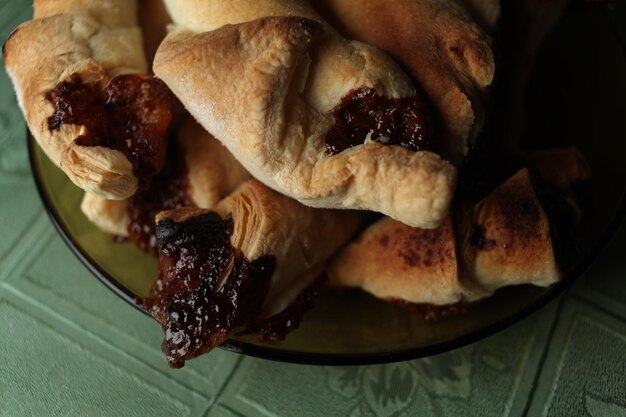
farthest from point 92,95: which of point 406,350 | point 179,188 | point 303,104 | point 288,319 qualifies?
point 406,350

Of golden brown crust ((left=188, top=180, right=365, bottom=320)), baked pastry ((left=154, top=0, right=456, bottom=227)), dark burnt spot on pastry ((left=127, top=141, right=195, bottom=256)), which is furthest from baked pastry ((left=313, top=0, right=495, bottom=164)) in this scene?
dark burnt spot on pastry ((left=127, top=141, right=195, bottom=256))

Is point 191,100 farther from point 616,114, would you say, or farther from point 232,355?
point 616,114

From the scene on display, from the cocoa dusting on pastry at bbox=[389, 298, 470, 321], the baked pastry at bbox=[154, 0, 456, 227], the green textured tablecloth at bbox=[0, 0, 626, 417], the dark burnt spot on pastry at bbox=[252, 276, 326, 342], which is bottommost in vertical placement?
the green textured tablecloth at bbox=[0, 0, 626, 417]

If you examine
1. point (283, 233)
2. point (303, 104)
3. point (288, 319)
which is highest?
point (303, 104)

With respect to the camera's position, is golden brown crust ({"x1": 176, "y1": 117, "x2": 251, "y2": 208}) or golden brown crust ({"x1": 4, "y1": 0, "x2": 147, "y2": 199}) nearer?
golden brown crust ({"x1": 4, "y1": 0, "x2": 147, "y2": 199})


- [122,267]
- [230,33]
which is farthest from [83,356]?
[230,33]

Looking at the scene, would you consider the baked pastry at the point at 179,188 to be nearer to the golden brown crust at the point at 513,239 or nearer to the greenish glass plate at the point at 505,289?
the greenish glass plate at the point at 505,289

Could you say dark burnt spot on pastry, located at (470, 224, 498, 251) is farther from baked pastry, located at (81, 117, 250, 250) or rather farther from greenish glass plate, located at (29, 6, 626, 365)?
baked pastry, located at (81, 117, 250, 250)

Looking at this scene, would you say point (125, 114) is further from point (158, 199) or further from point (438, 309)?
point (438, 309)
